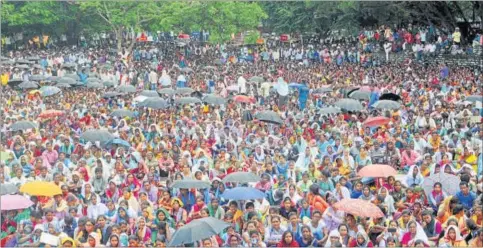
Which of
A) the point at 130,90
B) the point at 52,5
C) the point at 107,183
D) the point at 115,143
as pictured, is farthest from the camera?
the point at 52,5

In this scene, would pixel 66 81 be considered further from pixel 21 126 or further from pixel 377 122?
pixel 377 122

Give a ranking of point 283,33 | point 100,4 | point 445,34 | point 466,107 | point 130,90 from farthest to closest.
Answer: point 283,33 < point 100,4 < point 445,34 < point 130,90 < point 466,107

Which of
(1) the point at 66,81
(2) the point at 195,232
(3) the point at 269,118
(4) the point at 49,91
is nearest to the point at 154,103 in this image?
(3) the point at 269,118

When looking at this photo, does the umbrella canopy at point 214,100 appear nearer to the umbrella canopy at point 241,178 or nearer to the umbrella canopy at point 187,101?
the umbrella canopy at point 187,101

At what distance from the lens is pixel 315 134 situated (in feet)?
46.8

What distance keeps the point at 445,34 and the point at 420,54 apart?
10.7ft

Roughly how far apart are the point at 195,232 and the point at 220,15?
85.0 ft

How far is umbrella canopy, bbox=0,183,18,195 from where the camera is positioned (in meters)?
9.66

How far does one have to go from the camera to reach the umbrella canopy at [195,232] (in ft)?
25.8

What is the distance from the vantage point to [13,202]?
934cm

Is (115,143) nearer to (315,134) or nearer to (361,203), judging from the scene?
(315,134)

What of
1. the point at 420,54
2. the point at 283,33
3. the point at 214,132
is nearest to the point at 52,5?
Answer: the point at 283,33

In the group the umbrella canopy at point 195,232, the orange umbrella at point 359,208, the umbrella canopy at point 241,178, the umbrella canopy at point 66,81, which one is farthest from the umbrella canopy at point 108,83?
the umbrella canopy at point 195,232

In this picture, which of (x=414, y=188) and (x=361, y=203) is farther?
(x=414, y=188)
